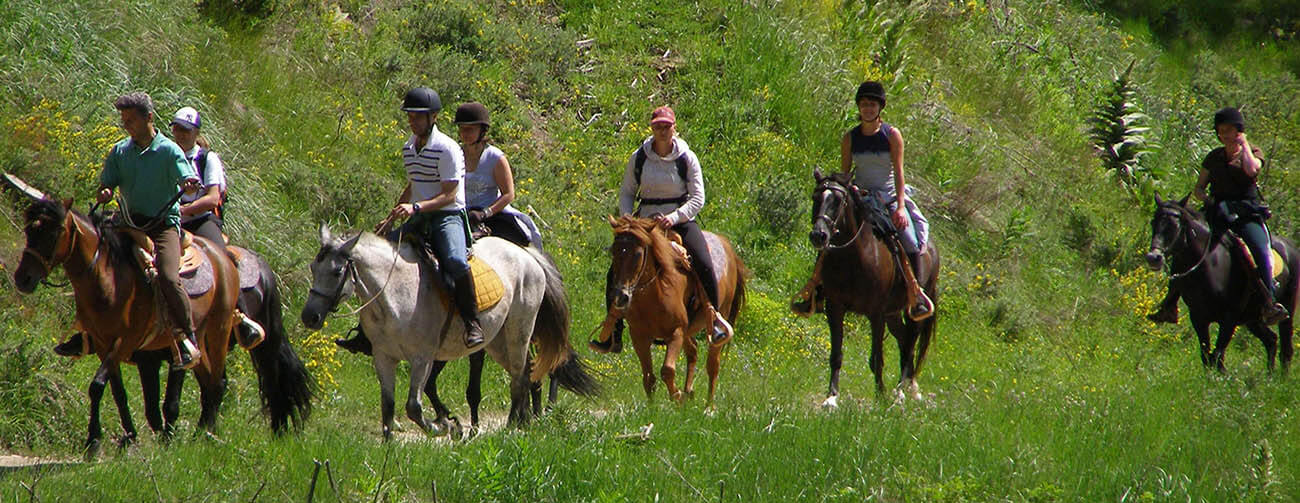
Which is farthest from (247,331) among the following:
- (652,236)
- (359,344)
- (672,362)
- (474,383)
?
(672,362)

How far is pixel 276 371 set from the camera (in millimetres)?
10102

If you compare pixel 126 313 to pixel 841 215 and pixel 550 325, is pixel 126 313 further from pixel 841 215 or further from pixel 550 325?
pixel 841 215

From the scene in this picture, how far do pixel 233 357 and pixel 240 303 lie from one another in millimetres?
2563

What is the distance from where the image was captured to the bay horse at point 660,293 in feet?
34.7

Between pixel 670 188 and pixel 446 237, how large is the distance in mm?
2339

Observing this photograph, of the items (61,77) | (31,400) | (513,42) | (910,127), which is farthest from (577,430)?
(910,127)

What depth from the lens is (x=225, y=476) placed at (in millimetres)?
7918

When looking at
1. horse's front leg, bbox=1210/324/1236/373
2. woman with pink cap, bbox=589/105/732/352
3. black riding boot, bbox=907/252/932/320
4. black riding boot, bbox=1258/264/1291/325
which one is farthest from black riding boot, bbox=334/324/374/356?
black riding boot, bbox=1258/264/1291/325

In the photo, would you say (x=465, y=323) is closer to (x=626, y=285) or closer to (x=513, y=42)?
(x=626, y=285)

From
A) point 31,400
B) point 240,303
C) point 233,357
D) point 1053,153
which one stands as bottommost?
point 1053,153

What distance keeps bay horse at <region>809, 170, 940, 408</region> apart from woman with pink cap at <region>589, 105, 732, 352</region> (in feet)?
3.45

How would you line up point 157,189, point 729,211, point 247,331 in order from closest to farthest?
point 157,189
point 247,331
point 729,211

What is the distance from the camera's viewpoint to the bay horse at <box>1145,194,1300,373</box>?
13.3m

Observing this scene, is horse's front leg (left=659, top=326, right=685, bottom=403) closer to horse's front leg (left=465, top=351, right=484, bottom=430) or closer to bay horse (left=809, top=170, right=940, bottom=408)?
bay horse (left=809, top=170, right=940, bottom=408)
